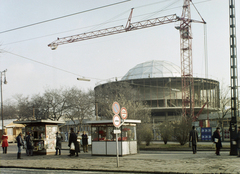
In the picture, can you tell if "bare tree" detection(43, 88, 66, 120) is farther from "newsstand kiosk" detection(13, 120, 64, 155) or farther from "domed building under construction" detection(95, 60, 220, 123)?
"newsstand kiosk" detection(13, 120, 64, 155)

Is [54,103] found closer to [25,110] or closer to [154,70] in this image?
[25,110]

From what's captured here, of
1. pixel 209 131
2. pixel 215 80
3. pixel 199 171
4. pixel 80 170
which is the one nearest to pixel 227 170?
pixel 199 171

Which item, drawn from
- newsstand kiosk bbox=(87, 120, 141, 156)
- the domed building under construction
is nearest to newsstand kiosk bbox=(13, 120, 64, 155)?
newsstand kiosk bbox=(87, 120, 141, 156)

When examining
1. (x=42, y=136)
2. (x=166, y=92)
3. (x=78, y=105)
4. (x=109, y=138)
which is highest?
(x=166, y=92)

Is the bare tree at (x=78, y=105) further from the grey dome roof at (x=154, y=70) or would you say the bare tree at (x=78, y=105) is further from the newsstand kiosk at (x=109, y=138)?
the newsstand kiosk at (x=109, y=138)

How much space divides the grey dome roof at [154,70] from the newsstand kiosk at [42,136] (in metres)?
59.3

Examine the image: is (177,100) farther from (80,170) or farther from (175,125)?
(80,170)

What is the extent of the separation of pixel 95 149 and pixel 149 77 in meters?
60.5

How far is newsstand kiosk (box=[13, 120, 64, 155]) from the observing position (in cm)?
2160

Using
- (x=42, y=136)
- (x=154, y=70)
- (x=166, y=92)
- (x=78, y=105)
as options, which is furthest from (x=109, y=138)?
(x=154, y=70)

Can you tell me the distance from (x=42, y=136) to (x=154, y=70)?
65507 millimetres

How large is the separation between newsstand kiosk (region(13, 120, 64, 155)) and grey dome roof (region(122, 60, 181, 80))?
59.3 metres

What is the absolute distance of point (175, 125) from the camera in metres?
30.9

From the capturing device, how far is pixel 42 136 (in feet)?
71.3
